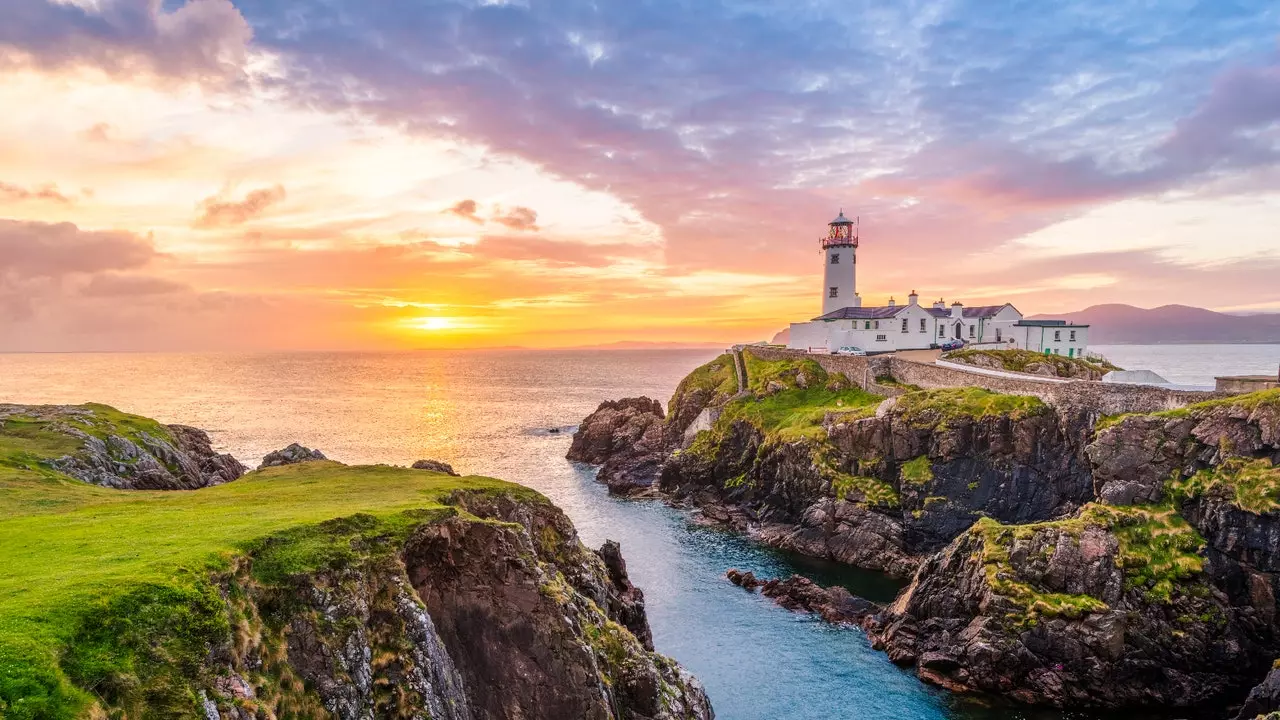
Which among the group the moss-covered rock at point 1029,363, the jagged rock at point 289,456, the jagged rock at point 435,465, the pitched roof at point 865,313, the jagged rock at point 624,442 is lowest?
the jagged rock at point 624,442

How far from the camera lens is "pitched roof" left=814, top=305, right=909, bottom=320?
3775 inches

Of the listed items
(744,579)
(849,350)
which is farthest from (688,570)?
(849,350)

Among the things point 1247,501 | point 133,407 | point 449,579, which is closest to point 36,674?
point 449,579

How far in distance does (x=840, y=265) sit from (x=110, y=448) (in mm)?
92098

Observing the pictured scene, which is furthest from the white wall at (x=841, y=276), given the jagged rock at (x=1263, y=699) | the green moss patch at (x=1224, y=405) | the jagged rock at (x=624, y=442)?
the jagged rock at (x=1263, y=699)

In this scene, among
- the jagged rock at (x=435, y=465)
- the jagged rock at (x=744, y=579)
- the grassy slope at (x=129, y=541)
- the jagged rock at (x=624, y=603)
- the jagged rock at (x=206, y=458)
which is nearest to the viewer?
the grassy slope at (x=129, y=541)

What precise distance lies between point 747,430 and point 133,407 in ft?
463

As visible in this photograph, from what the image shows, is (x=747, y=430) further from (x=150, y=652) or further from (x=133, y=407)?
(x=133, y=407)

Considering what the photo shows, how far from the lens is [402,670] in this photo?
2067 centimetres

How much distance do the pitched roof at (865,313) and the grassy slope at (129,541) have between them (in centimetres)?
7301

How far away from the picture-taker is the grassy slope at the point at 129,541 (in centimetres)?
1422

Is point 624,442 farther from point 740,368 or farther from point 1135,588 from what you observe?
point 1135,588

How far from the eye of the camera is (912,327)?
9731cm

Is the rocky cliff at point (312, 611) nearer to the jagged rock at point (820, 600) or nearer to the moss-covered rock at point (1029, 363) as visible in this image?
the jagged rock at point (820, 600)
